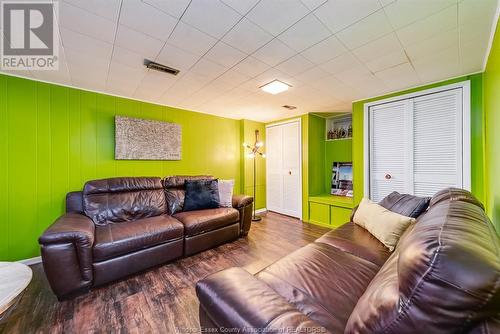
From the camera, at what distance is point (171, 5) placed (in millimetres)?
1370

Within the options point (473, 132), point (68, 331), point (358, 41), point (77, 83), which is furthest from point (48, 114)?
point (473, 132)

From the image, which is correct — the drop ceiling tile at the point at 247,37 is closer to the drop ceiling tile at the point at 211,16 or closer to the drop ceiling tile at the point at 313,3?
the drop ceiling tile at the point at 211,16

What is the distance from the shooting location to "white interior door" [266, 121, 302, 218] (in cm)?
434

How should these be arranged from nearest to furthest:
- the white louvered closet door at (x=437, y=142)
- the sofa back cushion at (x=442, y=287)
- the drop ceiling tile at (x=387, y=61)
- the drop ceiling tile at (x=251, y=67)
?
the sofa back cushion at (x=442, y=287) → the drop ceiling tile at (x=387, y=61) → the drop ceiling tile at (x=251, y=67) → the white louvered closet door at (x=437, y=142)

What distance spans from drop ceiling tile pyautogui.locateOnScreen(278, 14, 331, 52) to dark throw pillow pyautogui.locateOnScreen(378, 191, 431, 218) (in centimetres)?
172

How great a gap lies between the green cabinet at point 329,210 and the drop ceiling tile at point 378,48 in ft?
7.82

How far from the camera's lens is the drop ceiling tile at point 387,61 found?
6.46ft

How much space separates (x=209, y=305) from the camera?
0.89 meters

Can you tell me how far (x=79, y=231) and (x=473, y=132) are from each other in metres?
4.41

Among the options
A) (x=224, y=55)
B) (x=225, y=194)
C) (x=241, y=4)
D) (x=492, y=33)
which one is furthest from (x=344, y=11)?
(x=225, y=194)

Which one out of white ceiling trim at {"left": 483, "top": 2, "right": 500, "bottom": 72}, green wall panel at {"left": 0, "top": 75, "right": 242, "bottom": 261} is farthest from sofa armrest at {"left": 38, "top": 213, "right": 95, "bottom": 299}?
white ceiling trim at {"left": 483, "top": 2, "right": 500, "bottom": 72}

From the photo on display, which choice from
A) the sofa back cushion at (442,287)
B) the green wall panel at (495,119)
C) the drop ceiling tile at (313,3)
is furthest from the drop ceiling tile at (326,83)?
the sofa back cushion at (442,287)

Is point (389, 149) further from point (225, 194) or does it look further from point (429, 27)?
point (225, 194)

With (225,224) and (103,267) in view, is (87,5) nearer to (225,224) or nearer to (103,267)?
(103,267)
